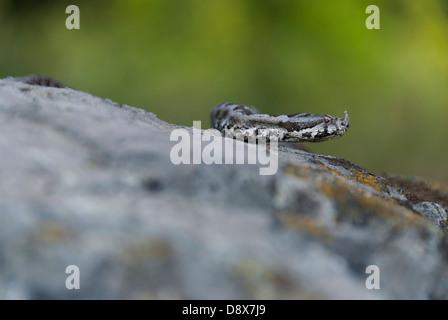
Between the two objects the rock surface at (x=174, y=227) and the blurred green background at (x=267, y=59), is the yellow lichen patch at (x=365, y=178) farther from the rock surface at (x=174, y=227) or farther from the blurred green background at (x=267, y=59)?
the blurred green background at (x=267, y=59)

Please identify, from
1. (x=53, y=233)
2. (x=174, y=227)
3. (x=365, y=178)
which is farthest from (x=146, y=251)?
(x=365, y=178)

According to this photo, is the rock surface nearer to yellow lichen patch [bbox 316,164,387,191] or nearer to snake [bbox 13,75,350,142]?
yellow lichen patch [bbox 316,164,387,191]

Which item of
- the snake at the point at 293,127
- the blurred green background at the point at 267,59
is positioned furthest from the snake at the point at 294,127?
the blurred green background at the point at 267,59

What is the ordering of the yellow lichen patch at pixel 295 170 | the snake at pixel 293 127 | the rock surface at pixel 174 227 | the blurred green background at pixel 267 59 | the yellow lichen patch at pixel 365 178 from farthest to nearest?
the blurred green background at pixel 267 59 < the snake at pixel 293 127 < the yellow lichen patch at pixel 365 178 < the yellow lichen patch at pixel 295 170 < the rock surface at pixel 174 227

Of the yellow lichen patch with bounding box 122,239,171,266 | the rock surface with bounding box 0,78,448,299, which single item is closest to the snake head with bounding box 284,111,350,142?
the rock surface with bounding box 0,78,448,299

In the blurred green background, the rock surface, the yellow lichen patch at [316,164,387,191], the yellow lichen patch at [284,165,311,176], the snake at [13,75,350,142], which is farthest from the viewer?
the blurred green background
